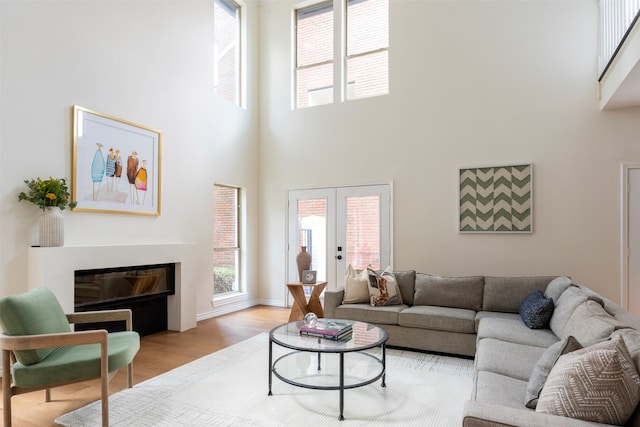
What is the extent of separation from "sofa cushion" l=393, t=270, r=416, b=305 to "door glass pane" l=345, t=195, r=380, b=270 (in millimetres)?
1048

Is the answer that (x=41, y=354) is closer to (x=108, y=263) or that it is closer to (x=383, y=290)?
(x=108, y=263)

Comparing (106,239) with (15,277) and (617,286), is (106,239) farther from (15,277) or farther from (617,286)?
(617,286)

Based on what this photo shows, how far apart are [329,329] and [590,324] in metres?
1.73

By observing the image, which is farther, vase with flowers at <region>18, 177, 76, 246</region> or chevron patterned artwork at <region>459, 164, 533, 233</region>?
chevron patterned artwork at <region>459, 164, 533, 233</region>

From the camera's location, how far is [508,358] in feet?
8.58

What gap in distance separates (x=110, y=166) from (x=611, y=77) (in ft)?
17.6

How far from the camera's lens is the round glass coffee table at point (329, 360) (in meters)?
2.76

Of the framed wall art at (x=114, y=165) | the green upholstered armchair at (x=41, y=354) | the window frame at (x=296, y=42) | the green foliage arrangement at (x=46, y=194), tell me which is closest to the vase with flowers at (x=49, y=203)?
the green foliage arrangement at (x=46, y=194)

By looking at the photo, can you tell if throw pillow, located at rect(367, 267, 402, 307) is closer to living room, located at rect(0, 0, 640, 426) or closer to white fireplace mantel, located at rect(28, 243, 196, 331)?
living room, located at rect(0, 0, 640, 426)

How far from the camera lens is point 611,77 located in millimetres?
4070

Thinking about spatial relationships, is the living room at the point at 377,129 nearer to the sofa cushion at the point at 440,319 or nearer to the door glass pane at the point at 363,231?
the door glass pane at the point at 363,231

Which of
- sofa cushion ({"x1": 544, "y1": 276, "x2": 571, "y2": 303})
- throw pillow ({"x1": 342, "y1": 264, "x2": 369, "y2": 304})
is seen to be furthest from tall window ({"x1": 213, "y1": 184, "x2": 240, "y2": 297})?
sofa cushion ({"x1": 544, "y1": 276, "x2": 571, "y2": 303})

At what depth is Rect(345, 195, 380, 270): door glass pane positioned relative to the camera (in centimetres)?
579

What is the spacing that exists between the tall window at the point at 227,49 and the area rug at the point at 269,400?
14.1 feet
